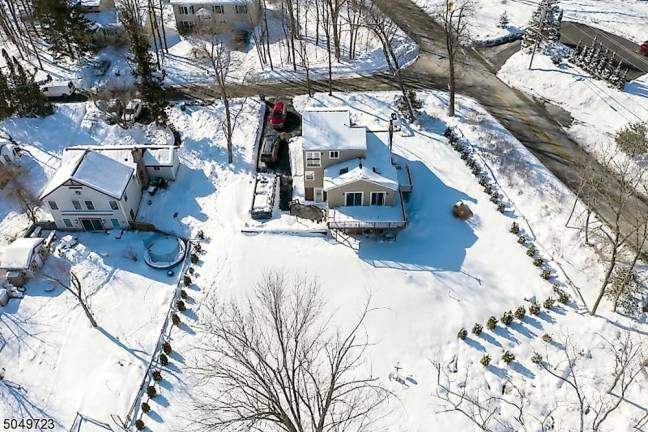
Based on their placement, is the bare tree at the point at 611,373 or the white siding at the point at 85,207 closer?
the bare tree at the point at 611,373

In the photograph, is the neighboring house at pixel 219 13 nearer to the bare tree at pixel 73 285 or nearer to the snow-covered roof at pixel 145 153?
the snow-covered roof at pixel 145 153

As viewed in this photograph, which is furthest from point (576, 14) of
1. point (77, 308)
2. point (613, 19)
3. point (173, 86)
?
point (77, 308)

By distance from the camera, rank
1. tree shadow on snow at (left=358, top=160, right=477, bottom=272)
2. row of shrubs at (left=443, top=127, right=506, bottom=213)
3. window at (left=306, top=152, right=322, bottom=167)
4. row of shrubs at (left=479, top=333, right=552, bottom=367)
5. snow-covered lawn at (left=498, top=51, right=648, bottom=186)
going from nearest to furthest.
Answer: row of shrubs at (left=479, top=333, right=552, bottom=367) < tree shadow on snow at (left=358, top=160, right=477, bottom=272) < window at (left=306, top=152, right=322, bottom=167) < row of shrubs at (left=443, top=127, right=506, bottom=213) < snow-covered lawn at (left=498, top=51, right=648, bottom=186)

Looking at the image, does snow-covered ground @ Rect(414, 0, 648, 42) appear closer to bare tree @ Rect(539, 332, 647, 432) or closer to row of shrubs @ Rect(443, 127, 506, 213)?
row of shrubs @ Rect(443, 127, 506, 213)

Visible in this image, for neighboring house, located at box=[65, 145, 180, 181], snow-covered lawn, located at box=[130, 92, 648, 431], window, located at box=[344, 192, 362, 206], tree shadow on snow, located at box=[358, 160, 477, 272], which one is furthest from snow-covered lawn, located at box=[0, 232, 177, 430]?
tree shadow on snow, located at box=[358, 160, 477, 272]

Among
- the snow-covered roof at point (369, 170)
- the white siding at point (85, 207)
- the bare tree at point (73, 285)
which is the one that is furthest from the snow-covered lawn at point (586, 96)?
the bare tree at point (73, 285)

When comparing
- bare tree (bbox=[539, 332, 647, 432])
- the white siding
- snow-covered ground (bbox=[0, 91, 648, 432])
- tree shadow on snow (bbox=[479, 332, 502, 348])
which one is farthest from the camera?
the white siding
